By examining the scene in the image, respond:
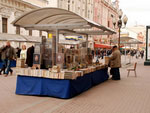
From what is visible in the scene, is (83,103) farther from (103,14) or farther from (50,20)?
(103,14)

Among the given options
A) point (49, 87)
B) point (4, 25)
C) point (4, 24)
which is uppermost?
point (4, 24)

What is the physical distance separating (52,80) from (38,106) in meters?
1.25

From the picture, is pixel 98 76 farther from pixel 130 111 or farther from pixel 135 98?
pixel 130 111

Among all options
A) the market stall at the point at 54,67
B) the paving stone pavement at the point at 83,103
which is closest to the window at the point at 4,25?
the market stall at the point at 54,67

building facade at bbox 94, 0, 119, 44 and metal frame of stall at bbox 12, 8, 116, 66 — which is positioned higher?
building facade at bbox 94, 0, 119, 44

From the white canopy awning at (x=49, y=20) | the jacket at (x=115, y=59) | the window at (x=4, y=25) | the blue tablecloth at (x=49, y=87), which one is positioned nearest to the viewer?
the blue tablecloth at (x=49, y=87)

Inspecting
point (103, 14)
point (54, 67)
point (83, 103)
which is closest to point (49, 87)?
point (54, 67)

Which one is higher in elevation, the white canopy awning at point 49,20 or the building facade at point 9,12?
the building facade at point 9,12

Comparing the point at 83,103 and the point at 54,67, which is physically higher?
the point at 54,67

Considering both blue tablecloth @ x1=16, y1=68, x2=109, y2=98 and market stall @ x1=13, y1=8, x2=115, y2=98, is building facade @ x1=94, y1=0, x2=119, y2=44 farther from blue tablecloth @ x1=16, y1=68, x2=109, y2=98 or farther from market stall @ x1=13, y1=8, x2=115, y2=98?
blue tablecloth @ x1=16, y1=68, x2=109, y2=98

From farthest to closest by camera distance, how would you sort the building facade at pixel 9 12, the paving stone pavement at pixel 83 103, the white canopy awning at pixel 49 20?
the building facade at pixel 9 12 < the white canopy awning at pixel 49 20 < the paving stone pavement at pixel 83 103

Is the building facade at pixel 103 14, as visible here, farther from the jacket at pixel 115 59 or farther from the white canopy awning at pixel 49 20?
the white canopy awning at pixel 49 20

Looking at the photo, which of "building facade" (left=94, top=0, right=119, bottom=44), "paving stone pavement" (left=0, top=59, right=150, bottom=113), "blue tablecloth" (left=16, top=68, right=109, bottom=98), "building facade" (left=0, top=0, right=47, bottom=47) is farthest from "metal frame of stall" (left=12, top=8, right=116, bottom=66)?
"building facade" (left=94, top=0, right=119, bottom=44)

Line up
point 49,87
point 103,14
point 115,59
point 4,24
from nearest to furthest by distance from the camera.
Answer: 1. point 49,87
2. point 115,59
3. point 4,24
4. point 103,14
